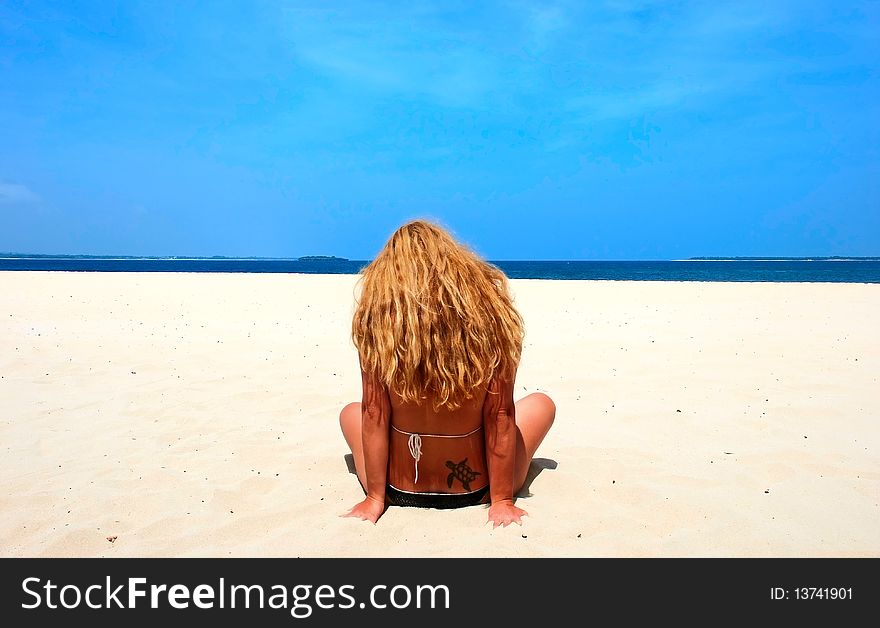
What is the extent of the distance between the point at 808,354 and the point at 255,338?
25.9 feet

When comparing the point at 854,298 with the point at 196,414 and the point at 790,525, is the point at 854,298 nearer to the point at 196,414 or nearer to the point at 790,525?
the point at 790,525

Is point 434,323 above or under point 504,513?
above

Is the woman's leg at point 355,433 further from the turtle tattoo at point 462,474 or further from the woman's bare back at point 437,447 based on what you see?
the turtle tattoo at point 462,474

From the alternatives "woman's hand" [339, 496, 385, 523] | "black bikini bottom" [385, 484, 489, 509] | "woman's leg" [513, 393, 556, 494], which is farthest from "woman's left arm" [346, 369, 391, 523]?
"woman's leg" [513, 393, 556, 494]

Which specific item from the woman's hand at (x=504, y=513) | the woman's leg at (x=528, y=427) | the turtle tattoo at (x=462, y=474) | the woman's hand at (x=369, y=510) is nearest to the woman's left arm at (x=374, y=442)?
the woman's hand at (x=369, y=510)

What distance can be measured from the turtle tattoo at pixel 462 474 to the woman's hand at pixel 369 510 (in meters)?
0.39

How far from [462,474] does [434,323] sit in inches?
36.2

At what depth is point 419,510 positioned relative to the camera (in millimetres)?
3264

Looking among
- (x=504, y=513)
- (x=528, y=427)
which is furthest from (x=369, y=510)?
(x=528, y=427)

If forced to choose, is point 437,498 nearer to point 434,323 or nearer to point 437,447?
point 437,447
